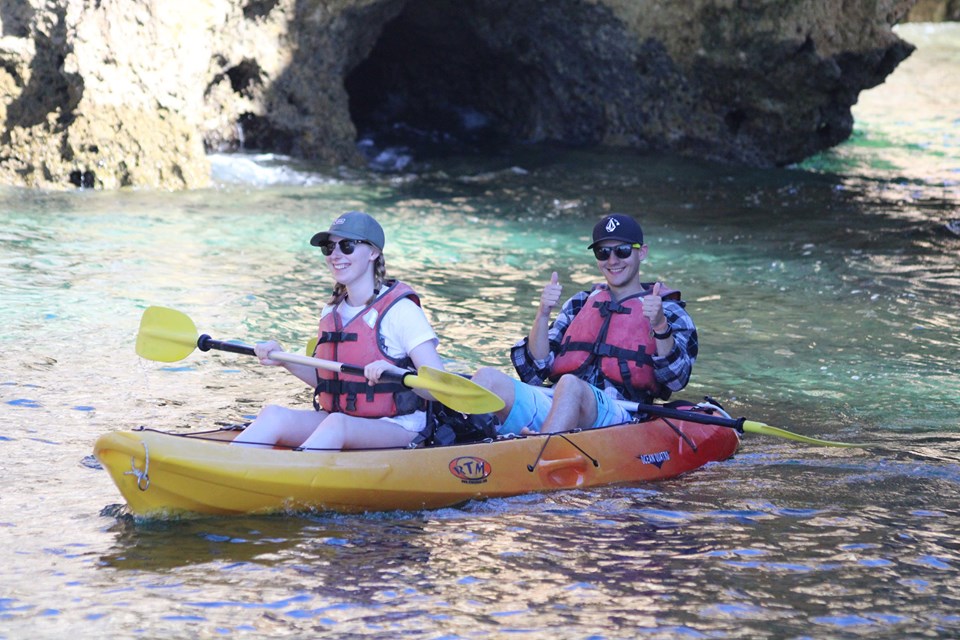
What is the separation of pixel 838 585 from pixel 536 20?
11.2 m

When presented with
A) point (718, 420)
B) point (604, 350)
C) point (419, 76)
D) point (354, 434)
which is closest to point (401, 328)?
point (354, 434)

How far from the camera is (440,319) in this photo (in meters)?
7.42

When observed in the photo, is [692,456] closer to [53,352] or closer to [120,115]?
[53,352]

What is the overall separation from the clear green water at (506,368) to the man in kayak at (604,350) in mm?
406

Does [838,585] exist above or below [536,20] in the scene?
below

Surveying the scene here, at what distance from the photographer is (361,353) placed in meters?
4.35

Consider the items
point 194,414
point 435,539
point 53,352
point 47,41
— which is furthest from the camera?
point 47,41

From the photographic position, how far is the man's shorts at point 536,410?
4.80 m

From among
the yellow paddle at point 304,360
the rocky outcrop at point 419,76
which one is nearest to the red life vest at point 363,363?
the yellow paddle at point 304,360

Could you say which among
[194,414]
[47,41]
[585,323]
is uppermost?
[47,41]

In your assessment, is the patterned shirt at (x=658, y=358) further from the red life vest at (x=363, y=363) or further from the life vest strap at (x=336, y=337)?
the life vest strap at (x=336, y=337)

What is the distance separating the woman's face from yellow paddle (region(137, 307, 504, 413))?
12.9 inches

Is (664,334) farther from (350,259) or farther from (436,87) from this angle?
(436,87)

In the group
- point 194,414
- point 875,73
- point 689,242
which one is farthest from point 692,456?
point 875,73
